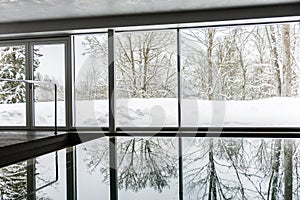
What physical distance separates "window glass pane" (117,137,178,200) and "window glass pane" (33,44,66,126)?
16.2ft

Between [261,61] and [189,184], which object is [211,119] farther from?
[189,184]

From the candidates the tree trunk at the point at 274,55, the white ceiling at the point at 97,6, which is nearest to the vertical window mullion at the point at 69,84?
the white ceiling at the point at 97,6

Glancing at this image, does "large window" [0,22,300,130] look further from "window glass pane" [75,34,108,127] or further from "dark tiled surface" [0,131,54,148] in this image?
"dark tiled surface" [0,131,54,148]

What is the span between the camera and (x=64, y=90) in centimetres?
729

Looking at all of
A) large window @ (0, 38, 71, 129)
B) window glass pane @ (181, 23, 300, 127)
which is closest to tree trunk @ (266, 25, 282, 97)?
window glass pane @ (181, 23, 300, 127)

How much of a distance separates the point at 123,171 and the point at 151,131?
5092mm

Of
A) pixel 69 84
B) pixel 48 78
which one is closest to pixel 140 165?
pixel 69 84

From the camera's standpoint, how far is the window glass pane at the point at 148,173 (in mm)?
1394

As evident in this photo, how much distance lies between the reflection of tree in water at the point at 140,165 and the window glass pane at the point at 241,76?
4.05m

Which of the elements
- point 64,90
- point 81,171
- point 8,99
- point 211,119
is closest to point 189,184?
point 81,171

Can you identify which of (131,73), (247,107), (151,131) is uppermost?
(131,73)

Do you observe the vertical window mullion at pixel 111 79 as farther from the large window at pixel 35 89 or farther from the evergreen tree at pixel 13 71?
the evergreen tree at pixel 13 71

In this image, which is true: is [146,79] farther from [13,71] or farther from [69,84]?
[13,71]

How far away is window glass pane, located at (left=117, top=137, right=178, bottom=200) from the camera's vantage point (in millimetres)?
1394
